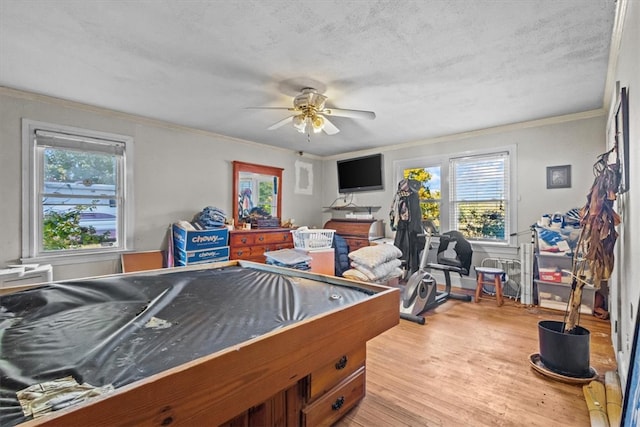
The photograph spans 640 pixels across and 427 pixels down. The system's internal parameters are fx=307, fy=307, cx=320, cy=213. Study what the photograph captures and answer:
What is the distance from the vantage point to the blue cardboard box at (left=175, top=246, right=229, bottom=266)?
152 inches

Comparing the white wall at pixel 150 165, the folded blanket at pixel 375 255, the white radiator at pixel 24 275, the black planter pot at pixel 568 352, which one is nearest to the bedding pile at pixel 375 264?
the folded blanket at pixel 375 255

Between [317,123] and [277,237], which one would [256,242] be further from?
[317,123]

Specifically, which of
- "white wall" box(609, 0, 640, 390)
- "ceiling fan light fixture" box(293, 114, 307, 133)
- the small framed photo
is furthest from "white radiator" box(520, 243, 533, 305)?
"ceiling fan light fixture" box(293, 114, 307, 133)

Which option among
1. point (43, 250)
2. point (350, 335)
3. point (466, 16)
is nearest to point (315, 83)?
point (466, 16)

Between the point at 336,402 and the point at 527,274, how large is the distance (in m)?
3.41

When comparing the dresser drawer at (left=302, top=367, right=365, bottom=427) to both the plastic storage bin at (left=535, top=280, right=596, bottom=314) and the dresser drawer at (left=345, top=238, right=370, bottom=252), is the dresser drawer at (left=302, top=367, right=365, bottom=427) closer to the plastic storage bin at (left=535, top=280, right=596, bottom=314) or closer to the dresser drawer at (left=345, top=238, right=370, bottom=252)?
the plastic storage bin at (left=535, top=280, right=596, bottom=314)

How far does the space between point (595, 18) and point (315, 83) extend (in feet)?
6.66

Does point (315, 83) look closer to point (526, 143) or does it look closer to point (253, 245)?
point (253, 245)

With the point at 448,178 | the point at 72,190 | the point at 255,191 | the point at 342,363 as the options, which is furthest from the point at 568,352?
the point at 72,190

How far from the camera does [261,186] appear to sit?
5516mm

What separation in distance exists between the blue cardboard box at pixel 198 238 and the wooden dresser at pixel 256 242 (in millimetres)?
191

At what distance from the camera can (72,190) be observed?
356 centimetres

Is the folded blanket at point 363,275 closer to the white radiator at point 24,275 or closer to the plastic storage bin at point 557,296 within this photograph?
the plastic storage bin at point 557,296

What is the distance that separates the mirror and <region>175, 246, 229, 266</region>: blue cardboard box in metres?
0.88
